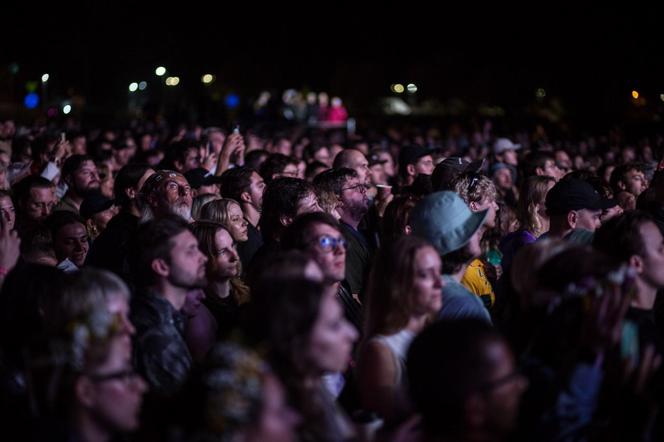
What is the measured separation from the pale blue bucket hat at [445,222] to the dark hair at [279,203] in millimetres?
1571

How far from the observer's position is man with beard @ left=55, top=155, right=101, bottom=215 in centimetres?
1051

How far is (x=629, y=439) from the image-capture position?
401 centimetres

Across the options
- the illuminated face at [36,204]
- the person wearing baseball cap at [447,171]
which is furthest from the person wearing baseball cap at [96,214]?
the person wearing baseball cap at [447,171]

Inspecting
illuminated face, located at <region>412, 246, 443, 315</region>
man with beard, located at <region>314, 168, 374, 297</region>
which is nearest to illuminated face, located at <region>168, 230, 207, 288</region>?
illuminated face, located at <region>412, 246, 443, 315</region>

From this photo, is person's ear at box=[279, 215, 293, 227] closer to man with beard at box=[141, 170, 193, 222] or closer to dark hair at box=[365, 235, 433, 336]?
man with beard at box=[141, 170, 193, 222]

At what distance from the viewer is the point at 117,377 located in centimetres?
371

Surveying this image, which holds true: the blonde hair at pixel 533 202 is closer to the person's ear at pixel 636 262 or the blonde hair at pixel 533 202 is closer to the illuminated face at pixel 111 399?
the person's ear at pixel 636 262

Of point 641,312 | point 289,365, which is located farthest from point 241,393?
point 641,312

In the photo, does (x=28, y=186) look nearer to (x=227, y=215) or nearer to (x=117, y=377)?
(x=227, y=215)

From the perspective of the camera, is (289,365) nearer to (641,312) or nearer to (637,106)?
(641,312)

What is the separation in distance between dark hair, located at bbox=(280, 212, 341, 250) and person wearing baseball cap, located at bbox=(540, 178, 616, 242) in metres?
2.39

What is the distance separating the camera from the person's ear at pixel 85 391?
3656mm

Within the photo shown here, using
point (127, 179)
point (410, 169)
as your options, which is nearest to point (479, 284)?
point (127, 179)

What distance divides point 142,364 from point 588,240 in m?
3.30
